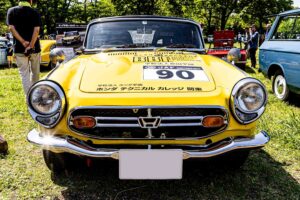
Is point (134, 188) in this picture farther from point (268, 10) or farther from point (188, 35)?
point (268, 10)

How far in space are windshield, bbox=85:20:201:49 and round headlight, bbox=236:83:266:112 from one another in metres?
1.49

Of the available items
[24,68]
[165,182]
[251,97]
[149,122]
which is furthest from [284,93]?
[149,122]

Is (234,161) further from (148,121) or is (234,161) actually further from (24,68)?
(24,68)

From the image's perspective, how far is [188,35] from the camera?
4367 millimetres

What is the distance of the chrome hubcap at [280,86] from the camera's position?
21.6ft

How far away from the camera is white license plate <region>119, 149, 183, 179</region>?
2646 millimetres

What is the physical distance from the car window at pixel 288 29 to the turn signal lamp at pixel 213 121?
4129mm

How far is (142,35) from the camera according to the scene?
4250 mm

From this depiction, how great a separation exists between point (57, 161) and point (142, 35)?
5.91ft

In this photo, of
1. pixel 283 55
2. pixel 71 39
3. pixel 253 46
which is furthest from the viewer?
pixel 71 39

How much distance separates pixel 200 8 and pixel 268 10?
686 centimetres

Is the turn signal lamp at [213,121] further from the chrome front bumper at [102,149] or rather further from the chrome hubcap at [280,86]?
the chrome hubcap at [280,86]

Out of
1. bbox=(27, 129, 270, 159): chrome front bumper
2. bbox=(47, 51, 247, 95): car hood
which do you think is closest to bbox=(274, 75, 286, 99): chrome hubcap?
bbox=(47, 51, 247, 95): car hood

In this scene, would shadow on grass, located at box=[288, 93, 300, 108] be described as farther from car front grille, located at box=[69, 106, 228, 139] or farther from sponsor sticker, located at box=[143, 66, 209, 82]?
car front grille, located at box=[69, 106, 228, 139]
